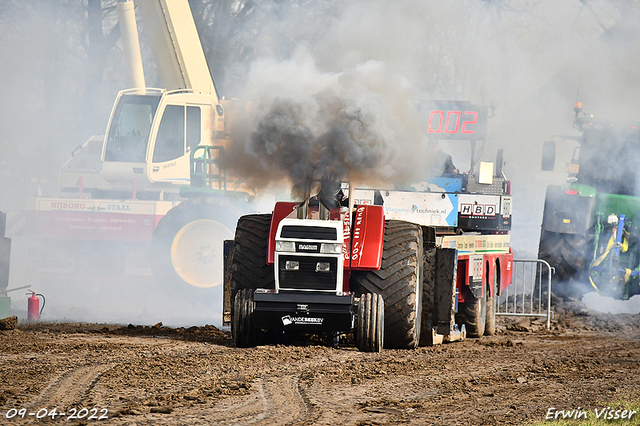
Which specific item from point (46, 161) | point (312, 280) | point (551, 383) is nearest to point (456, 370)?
point (551, 383)

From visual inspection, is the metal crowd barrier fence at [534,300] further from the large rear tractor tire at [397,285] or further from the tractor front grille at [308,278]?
the tractor front grille at [308,278]

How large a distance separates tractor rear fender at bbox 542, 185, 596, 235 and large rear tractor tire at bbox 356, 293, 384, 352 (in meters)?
7.13

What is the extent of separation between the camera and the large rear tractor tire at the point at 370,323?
8414 millimetres

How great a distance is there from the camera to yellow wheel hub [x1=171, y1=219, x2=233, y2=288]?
16062mm

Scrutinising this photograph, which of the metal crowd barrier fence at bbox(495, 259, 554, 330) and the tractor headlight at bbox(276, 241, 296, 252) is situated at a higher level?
the tractor headlight at bbox(276, 241, 296, 252)

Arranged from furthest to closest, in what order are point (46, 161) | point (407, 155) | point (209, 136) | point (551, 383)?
point (46, 161)
point (209, 136)
point (407, 155)
point (551, 383)

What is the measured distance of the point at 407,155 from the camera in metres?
10.3

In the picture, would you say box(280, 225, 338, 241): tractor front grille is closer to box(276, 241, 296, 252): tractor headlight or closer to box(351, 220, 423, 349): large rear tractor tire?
box(276, 241, 296, 252): tractor headlight

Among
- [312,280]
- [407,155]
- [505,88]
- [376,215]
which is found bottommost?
[312,280]

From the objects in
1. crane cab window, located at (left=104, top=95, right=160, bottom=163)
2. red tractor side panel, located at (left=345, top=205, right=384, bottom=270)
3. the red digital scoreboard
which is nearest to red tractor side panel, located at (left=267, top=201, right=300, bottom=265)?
red tractor side panel, located at (left=345, top=205, right=384, bottom=270)

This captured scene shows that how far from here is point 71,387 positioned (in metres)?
6.53

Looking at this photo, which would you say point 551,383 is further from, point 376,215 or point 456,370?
point 376,215

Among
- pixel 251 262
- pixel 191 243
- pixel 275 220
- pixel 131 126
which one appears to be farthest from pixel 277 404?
pixel 131 126

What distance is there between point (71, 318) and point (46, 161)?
1295 cm
